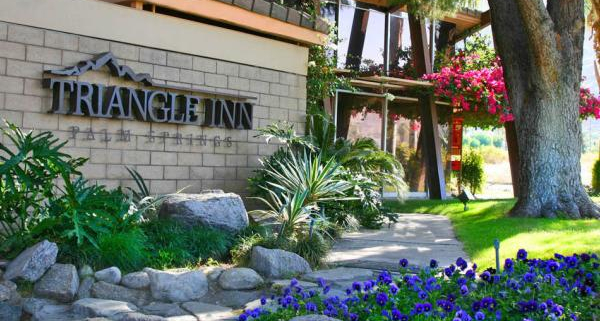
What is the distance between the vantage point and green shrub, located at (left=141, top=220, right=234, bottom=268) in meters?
6.51

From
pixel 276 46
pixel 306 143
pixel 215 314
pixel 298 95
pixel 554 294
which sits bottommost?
pixel 215 314

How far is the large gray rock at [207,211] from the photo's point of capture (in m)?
7.16

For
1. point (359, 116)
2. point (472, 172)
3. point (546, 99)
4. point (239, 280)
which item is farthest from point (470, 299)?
point (472, 172)

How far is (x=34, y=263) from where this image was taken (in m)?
5.55

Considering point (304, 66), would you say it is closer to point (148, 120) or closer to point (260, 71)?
point (260, 71)

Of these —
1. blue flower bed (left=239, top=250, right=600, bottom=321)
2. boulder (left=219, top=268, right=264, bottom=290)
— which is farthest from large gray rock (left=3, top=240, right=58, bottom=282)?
blue flower bed (left=239, top=250, right=600, bottom=321)

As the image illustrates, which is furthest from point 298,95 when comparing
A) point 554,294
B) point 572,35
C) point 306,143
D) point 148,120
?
point 554,294

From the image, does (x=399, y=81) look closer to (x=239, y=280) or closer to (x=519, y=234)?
(x=519, y=234)

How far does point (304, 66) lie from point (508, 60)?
9.97 feet

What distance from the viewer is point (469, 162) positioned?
18172 mm

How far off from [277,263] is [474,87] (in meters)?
8.91

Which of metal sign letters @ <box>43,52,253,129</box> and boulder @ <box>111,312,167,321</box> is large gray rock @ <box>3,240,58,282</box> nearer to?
boulder @ <box>111,312,167,321</box>

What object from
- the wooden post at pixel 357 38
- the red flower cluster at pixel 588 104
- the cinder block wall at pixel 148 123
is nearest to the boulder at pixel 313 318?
the cinder block wall at pixel 148 123

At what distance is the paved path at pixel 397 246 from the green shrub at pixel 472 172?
306 inches
